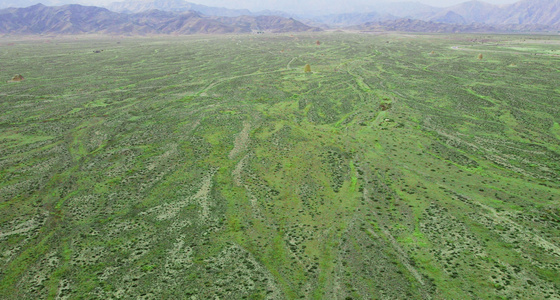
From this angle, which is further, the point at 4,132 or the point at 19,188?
the point at 4,132

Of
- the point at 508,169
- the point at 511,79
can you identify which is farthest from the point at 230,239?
the point at 511,79

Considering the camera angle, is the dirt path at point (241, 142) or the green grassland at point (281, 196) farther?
the dirt path at point (241, 142)

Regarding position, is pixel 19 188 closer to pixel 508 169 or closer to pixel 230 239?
pixel 230 239

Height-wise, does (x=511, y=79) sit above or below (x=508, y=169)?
above

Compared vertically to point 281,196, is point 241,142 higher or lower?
higher

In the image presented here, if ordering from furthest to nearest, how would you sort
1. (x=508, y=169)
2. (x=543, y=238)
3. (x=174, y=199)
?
(x=508, y=169) < (x=174, y=199) < (x=543, y=238)

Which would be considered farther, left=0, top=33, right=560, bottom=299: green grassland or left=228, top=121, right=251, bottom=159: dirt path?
left=228, top=121, right=251, bottom=159: dirt path

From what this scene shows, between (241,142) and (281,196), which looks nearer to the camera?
(281,196)

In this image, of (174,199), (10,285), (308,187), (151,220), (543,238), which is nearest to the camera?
(10,285)
